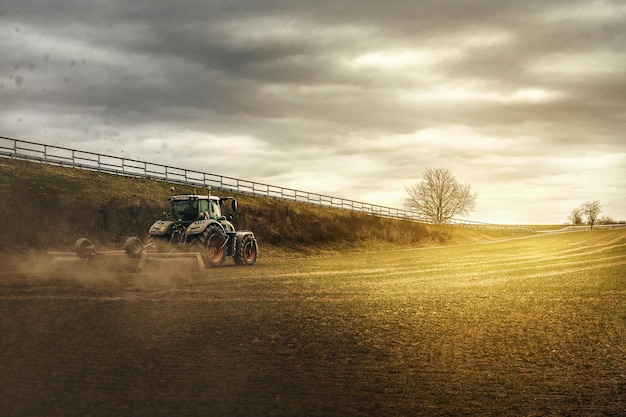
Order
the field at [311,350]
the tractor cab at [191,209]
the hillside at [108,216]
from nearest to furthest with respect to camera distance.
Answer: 1. the field at [311,350]
2. the tractor cab at [191,209]
3. the hillside at [108,216]

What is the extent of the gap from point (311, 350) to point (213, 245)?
14836 mm

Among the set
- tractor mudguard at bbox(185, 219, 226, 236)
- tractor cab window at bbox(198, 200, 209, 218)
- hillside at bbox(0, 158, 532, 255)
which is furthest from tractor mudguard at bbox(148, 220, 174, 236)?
hillside at bbox(0, 158, 532, 255)

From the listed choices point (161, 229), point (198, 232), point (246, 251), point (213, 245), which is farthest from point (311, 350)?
point (246, 251)

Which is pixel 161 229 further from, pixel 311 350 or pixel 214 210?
pixel 311 350

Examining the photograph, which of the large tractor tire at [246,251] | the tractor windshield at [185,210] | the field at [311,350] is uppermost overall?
the tractor windshield at [185,210]

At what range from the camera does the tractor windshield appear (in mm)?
23375

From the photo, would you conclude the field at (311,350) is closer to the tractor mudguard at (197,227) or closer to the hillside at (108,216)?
the tractor mudguard at (197,227)

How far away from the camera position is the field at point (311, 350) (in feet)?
21.7

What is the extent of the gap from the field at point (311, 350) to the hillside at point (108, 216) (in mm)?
13558

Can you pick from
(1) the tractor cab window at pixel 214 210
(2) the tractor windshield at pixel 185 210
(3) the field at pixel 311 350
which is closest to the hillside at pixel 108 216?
(2) the tractor windshield at pixel 185 210

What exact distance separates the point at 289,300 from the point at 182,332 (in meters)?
4.59

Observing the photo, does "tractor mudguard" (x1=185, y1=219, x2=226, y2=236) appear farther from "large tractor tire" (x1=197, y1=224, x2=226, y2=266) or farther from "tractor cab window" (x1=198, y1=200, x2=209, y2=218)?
"tractor cab window" (x1=198, y1=200, x2=209, y2=218)

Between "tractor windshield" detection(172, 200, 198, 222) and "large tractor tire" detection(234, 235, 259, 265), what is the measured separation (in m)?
2.44

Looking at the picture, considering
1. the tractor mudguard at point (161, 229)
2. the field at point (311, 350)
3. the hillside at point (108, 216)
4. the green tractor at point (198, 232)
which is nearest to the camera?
the field at point (311, 350)
